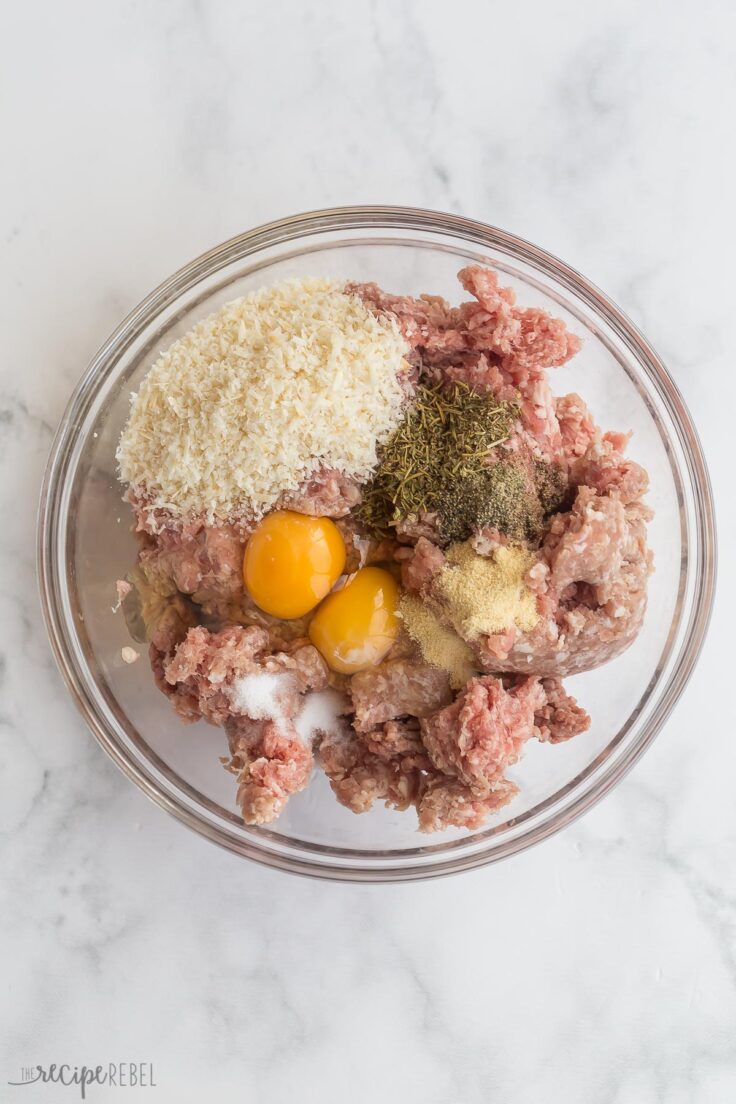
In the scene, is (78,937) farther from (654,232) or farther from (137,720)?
(654,232)

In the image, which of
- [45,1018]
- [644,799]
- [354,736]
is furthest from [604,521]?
[45,1018]

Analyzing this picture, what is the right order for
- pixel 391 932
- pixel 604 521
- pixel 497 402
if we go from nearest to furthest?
pixel 604 521
pixel 497 402
pixel 391 932

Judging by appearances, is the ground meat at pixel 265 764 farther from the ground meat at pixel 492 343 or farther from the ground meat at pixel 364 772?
the ground meat at pixel 492 343

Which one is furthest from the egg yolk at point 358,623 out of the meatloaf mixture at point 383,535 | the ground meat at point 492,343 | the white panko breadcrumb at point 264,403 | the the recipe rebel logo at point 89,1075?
the the recipe rebel logo at point 89,1075

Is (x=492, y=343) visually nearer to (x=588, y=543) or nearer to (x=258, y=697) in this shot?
(x=588, y=543)

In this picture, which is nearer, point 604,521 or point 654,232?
point 604,521

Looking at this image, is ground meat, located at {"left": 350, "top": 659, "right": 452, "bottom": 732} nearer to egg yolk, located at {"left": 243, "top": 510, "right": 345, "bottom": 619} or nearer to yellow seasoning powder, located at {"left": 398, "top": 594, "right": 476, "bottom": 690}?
yellow seasoning powder, located at {"left": 398, "top": 594, "right": 476, "bottom": 690}

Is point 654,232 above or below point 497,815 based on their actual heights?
above
